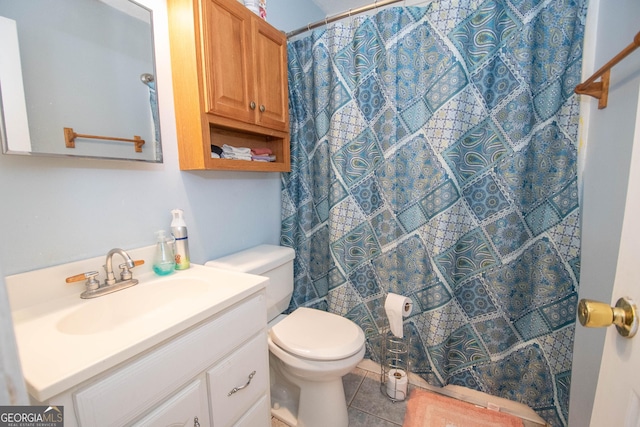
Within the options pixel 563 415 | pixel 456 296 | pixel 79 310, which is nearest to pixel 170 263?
pixel 79 310

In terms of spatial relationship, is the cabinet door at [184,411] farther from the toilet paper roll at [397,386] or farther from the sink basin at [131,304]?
the toilet paper roll at [397,386]

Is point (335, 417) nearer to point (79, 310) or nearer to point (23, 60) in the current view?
point (79, 310)

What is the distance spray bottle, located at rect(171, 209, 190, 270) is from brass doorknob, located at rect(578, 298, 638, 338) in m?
1.23

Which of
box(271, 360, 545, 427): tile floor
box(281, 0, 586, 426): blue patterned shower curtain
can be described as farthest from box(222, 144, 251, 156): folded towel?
box(271, 360, 545, 427): tile floor

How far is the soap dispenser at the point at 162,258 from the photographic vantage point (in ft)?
3.58

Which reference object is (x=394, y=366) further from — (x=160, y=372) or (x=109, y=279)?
(x=109, y=279)

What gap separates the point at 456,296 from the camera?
1431mm

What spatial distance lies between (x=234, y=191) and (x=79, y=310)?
32.7 inches

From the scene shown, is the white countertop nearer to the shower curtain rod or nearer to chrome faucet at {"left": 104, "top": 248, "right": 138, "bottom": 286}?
chrome faucet at {"left": 104, "top": 248, "right": 138, "bottom": 286}

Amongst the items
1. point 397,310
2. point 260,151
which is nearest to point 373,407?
point 397,310

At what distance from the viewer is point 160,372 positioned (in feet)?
2.26

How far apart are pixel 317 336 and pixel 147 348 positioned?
0.79 meters

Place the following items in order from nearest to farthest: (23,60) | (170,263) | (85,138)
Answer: (23,60), (85,138), (170,263)

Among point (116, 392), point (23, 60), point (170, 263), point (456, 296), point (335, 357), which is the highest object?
point (23, 60)
